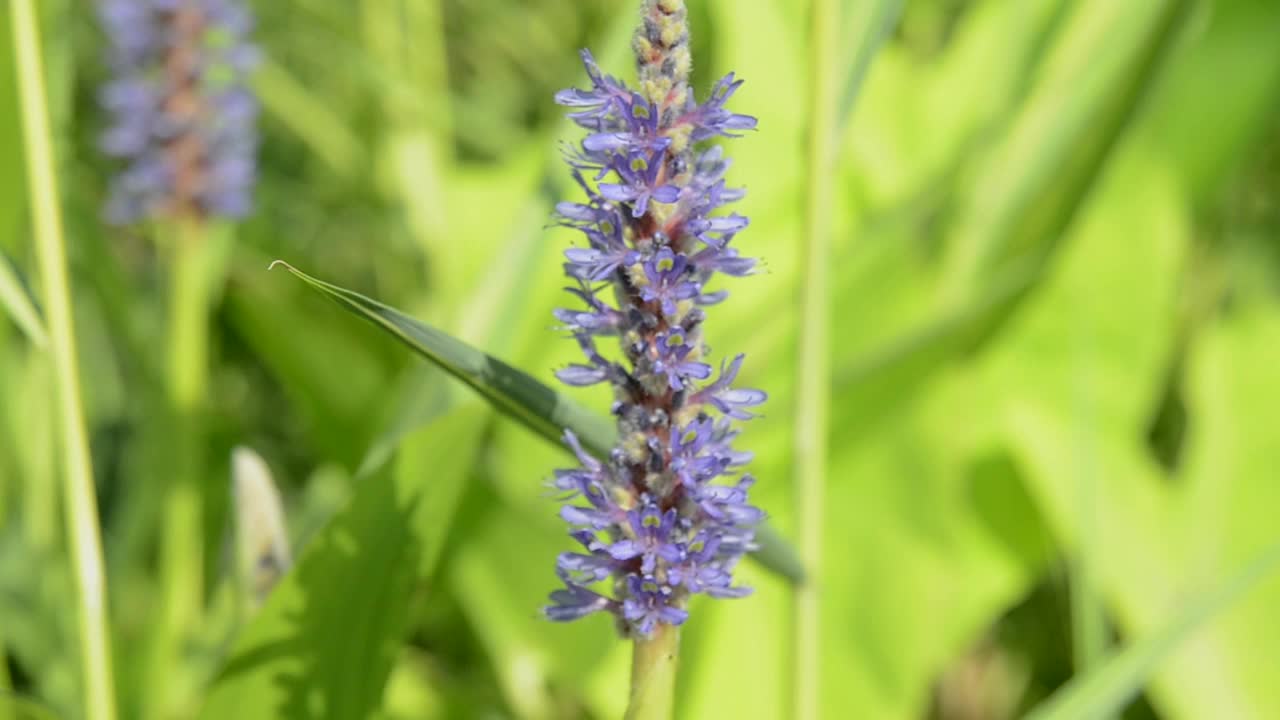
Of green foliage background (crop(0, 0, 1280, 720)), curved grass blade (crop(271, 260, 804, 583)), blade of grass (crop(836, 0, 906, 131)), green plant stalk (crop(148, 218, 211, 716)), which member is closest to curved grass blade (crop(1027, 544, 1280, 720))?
green foliage background (crop(0, 0, 1280, 720))

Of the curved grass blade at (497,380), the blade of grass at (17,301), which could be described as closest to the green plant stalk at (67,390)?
the blade of grass at (17,301)

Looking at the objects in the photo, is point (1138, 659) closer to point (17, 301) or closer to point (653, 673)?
point (653, 673)

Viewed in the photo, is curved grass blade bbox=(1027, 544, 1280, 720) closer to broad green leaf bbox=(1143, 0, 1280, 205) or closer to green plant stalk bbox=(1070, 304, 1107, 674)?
green plant stalk bbox=(1070, 304, 1107, 674)

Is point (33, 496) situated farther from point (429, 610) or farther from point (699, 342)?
point (699, 342)

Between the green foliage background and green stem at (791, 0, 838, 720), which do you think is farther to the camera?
the green foliage background

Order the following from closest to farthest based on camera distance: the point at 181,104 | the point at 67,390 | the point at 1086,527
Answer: the point at 67,390, the point at 1086,527, the point at 181,104

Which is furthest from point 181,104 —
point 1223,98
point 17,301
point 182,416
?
point 1223,98
